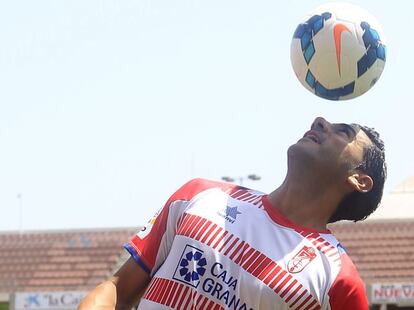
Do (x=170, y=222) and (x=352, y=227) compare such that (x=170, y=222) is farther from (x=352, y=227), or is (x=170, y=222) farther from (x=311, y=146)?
(x=352, y=227)

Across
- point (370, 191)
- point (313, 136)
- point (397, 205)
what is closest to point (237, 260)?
point (313, 136)

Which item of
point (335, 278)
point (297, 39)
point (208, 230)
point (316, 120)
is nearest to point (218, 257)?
point (208, 230)

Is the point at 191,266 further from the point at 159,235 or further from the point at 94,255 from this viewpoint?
the point at 94,255

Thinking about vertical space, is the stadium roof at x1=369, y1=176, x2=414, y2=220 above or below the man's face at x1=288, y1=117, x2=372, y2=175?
below

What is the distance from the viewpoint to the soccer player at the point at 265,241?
12.6 feet

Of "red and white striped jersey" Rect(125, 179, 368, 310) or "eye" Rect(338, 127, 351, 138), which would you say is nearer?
"red and white striped jersey" Rect(125, 179, 368, 310)

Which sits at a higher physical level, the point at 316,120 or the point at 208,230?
the point at 316,120

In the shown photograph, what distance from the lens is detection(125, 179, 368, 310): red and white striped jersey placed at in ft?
12.6

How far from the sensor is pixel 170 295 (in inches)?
152

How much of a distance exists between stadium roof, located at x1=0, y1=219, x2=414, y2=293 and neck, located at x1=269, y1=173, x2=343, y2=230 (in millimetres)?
26259

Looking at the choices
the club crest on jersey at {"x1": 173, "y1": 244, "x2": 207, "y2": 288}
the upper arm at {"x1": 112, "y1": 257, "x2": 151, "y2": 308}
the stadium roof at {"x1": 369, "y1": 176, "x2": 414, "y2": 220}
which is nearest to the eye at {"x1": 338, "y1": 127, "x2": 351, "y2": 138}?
the club crest on jersey at {"x1": 173, "y1": 244, "x2": 207, "y2": 288}

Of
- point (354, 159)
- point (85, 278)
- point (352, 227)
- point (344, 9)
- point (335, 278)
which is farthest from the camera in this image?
point (352, 227)

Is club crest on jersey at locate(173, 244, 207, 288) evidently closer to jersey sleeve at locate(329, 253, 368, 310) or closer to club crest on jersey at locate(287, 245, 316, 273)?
club crest on jersey at locate(287, 245, 316, 273)

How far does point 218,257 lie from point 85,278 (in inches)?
1145
